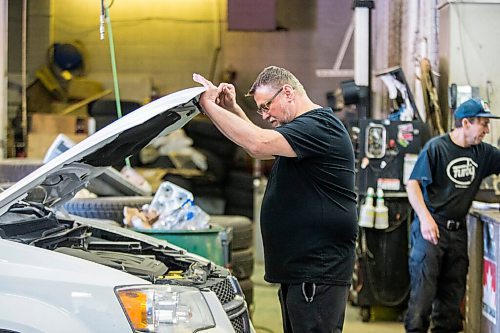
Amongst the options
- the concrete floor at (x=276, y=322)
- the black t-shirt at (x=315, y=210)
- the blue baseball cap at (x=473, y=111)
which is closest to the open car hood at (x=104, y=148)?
the black t-shirt at (x=315, y=210)

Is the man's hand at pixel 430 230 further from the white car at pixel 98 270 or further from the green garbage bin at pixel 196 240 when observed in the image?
the white car at pixel 98 270

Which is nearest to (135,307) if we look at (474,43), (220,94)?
(220,94)

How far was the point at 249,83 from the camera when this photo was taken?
1141 centimetres

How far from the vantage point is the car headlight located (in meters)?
2.80

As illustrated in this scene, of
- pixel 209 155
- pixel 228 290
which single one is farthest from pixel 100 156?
pixel 209 155

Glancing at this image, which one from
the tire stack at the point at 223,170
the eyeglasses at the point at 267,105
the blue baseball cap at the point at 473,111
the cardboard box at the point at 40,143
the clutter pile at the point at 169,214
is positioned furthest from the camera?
the tire stack at the point at 223,170

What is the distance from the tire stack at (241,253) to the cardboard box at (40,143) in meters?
2.84

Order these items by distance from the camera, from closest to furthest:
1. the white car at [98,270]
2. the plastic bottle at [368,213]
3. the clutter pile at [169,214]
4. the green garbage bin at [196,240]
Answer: the white car at [98,270] < the green garbage bin at [196,240] < the clutter pile at [169,214] < the plastic bottle at [368,213]

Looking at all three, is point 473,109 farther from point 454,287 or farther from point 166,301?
point 166,301

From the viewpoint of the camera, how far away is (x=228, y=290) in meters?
3.30

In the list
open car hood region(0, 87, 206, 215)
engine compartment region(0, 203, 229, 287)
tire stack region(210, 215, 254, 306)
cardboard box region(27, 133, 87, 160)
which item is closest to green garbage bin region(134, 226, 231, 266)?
tire stack region(210, 215, 254, 306)

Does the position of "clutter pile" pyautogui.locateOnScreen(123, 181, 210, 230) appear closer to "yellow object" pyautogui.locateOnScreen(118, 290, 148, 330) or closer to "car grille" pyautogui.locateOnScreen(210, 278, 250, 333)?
"car grille" pyautogui.locateOnScreen(210, 278, 250, 333)

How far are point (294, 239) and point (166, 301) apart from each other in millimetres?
776

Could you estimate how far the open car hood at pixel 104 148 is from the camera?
295 cm
